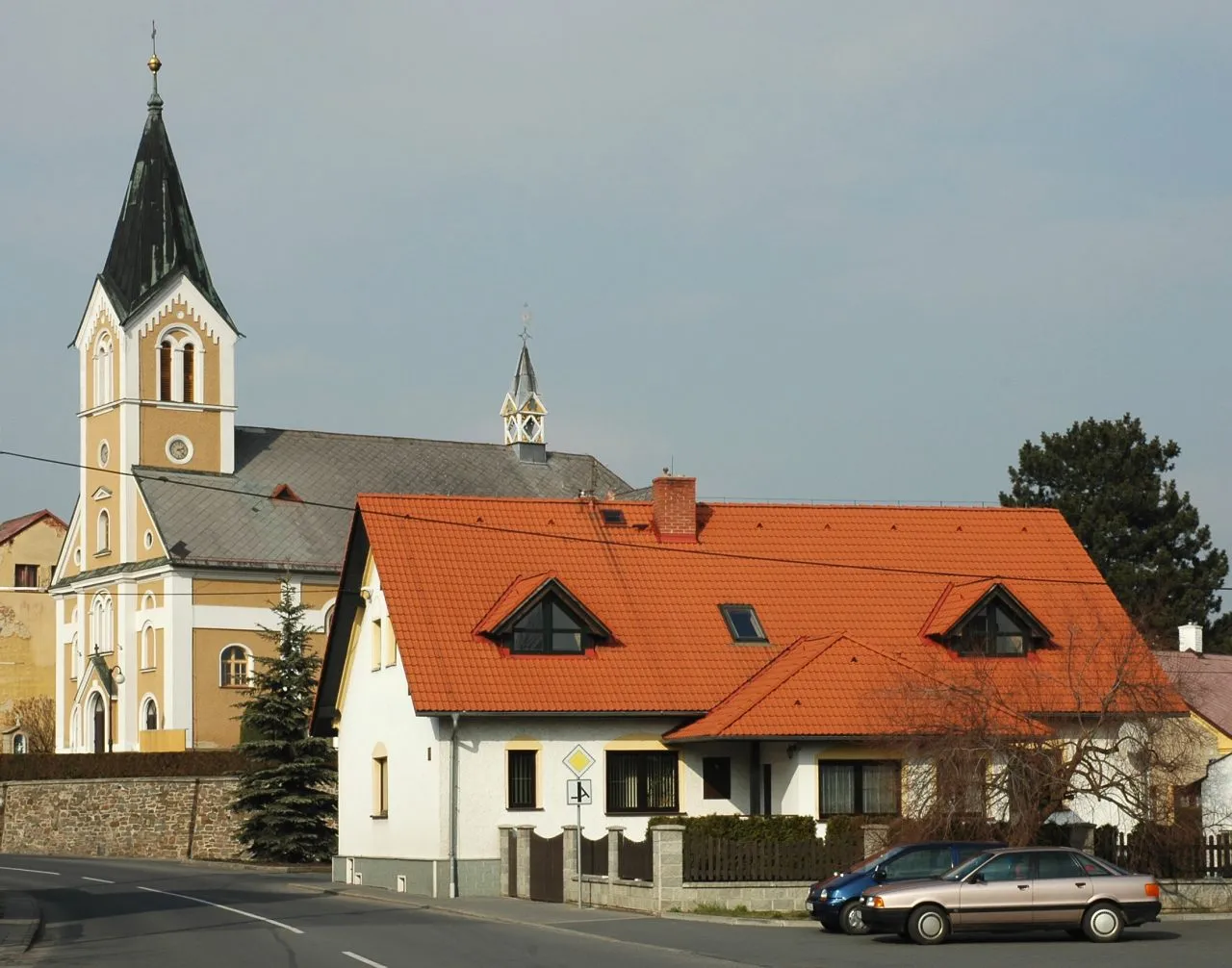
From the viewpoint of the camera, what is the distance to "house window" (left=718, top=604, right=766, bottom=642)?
40.6m

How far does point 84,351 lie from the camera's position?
82.8m

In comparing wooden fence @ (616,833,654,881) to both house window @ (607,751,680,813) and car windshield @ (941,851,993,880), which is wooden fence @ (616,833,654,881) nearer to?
house window @ (607,751,680,813)

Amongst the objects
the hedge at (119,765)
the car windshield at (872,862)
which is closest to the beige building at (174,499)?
the hedge at (119,765)

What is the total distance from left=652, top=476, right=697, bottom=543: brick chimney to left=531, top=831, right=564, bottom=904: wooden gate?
9142 mm

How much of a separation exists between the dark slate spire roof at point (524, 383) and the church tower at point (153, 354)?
14901 millimetres

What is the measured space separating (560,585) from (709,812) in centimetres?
499

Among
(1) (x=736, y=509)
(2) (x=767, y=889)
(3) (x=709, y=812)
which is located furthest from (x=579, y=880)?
(1) (x=736, y=509)

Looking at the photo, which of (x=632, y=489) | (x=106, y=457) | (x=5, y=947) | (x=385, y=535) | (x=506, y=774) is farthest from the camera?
(x=632, y=489)

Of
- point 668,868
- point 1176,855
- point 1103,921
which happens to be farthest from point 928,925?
point 1176,855

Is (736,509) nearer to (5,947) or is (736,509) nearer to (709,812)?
(709,812)

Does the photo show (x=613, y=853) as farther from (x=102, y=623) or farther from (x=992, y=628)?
(x=102, y=623)

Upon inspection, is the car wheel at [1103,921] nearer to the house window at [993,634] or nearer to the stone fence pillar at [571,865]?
the stone fence pillar at [571,865]

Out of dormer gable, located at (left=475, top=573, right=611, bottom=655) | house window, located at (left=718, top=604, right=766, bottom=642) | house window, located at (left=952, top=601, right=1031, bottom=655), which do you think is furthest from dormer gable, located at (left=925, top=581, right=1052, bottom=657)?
dormer gable, located at (left=475, top=573, right=611, bottom=655)

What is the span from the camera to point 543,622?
38844 mm
